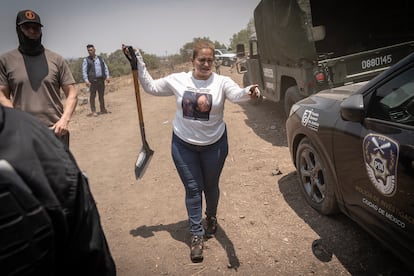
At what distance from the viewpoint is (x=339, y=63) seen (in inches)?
206

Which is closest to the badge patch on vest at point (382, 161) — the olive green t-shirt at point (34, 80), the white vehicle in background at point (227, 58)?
the olive green t-shirt at point (34, 80)

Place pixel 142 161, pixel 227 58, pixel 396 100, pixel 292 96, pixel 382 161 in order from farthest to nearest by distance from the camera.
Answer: pixel 227 58 → pixel 292 96 → pixel 142 161 → pixel 396 100 → pixel 382 161

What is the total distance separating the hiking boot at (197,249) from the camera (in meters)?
2.88

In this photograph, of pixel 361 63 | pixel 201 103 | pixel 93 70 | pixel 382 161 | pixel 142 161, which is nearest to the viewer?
pixel 382 161

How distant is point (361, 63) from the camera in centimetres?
535

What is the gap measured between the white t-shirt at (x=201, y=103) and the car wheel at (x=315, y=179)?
3.29 ft

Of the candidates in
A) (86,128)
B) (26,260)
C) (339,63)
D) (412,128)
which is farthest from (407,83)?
(86,128)

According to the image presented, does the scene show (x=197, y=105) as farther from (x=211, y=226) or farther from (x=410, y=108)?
(x=410, y=108)

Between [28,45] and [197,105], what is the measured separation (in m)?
1.57

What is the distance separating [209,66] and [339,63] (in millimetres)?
3321

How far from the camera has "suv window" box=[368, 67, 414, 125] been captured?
7.03ft

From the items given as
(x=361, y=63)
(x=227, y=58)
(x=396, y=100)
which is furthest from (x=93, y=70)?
(x=227, y=58)

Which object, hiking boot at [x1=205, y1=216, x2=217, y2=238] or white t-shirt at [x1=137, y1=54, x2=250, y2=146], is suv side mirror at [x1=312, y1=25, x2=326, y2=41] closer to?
white t-shirt at [x1=137, y1=54, x2=250, y2=146]

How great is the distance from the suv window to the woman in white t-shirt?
2.88 feet
